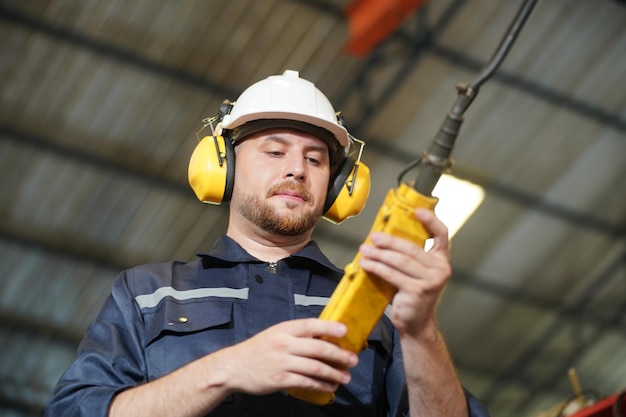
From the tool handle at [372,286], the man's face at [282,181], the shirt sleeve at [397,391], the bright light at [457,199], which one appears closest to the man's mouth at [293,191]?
the man's face at [282,181]

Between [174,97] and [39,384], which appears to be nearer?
[174,97]

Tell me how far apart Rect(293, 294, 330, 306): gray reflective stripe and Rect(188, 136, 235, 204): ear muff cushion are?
1.82 ft

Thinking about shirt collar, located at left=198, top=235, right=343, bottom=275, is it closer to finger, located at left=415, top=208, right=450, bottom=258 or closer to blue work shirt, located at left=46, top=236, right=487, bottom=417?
blue work shirt, located at left=46, top=236, right=487, bottom=417

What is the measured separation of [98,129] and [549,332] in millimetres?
6700

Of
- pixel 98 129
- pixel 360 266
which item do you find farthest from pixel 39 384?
pixel 360 266

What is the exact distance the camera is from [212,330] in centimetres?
268

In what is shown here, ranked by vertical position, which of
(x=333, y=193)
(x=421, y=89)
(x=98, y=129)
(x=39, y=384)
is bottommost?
(x=39, y=384)

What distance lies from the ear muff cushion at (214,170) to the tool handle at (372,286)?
1072 mm

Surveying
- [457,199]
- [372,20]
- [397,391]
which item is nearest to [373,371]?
[397,391]

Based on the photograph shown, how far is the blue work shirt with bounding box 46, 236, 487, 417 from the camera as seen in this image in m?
2.52

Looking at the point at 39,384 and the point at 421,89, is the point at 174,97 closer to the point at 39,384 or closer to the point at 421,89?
the point at 421,89

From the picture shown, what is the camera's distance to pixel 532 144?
34.9ft

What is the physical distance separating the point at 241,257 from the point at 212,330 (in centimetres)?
29

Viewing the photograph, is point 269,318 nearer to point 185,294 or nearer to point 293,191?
point 185,294
